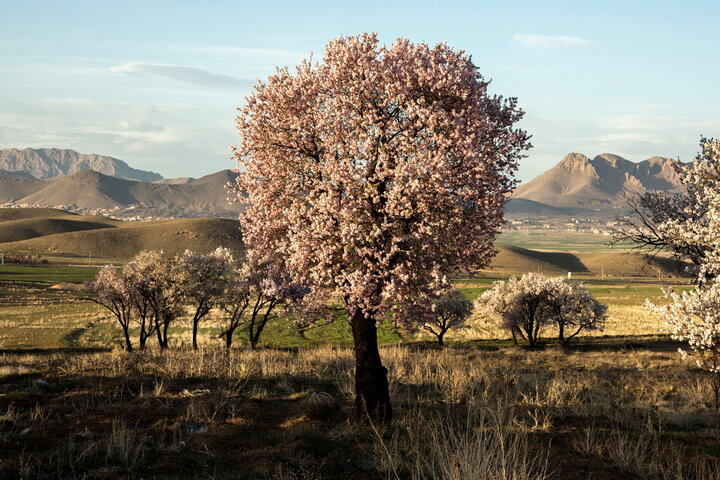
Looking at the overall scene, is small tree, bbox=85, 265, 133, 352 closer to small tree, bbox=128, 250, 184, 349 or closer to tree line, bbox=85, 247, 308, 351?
tree line, bbox=85, 247, 308, 351

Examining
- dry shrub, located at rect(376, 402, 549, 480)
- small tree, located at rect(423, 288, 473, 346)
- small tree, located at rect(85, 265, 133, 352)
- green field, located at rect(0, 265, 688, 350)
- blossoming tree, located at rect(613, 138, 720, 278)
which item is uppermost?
blossoming tree, located at rect(613, 138, 720, 278)

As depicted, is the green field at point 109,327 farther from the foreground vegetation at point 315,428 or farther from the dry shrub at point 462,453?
the dry shrub at point 462,453

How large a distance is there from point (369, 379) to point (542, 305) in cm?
4220

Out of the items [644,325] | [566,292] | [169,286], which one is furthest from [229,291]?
[644,325]

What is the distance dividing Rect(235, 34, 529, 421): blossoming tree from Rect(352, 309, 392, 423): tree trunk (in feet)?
0.09

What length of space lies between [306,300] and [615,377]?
717 inches

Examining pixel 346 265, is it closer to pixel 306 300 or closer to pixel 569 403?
pixel 306 300

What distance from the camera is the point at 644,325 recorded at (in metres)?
71.8

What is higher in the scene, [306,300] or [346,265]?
[346,265]

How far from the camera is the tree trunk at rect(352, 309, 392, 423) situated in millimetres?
14180

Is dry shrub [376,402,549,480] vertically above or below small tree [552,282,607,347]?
above

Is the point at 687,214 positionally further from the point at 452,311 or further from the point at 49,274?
the point at 49,274

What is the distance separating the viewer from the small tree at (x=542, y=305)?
166 ft

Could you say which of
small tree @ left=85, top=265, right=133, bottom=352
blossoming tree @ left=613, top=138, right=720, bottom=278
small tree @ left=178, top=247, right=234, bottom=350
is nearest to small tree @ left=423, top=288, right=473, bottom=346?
small tree @ left=178, top=247, right=234, bottom=350
